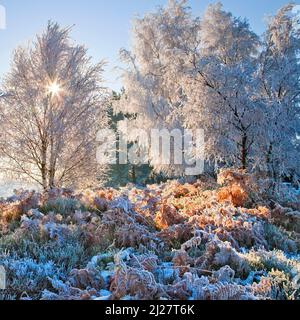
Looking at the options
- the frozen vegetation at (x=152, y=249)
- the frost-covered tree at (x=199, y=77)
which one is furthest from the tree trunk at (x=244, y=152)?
the frozen vegetation at (x=152, y=249)

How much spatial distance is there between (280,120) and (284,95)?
4.59 ft

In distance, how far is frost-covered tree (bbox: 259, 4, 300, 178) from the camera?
816 centimetres

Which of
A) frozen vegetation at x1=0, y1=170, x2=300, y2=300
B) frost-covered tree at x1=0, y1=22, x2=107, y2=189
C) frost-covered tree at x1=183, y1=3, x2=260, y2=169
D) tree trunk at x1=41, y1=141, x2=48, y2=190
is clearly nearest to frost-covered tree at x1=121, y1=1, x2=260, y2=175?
frost-covered tree at x1=183, y1=3, x2=260, y2=169

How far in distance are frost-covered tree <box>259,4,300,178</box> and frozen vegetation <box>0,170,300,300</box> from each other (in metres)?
1.11

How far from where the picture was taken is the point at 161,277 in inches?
140

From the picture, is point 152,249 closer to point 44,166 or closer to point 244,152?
point 244,152

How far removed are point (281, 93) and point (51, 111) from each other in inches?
220

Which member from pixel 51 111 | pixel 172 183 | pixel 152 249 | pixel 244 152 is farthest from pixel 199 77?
pixel 152 249

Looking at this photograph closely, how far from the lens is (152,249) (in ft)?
14.6

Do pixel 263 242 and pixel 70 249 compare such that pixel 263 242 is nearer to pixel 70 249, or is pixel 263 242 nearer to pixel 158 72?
pixel 70 249

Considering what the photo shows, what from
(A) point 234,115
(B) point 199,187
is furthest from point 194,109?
(B) point 199,187

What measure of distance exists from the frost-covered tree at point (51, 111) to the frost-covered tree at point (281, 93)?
4.56 metres

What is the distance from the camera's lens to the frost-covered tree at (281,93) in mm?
8164

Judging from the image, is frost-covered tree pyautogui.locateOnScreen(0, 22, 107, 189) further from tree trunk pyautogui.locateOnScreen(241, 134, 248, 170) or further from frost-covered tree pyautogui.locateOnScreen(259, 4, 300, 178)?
frost-covered tree pyautogui.locateOnScreen(259, 4, 300, 178)
